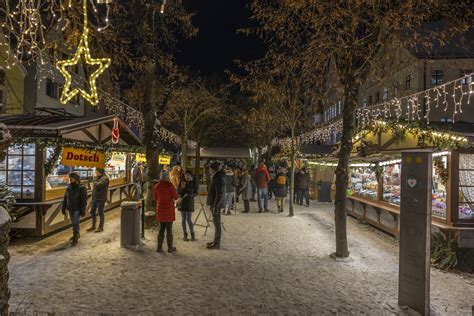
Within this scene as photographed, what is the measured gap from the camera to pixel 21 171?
408 inches

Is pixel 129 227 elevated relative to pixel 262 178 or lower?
lower

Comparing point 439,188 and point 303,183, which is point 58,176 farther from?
point 303,183

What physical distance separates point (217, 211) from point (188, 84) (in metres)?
20.6

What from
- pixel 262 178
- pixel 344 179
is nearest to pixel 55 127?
pixel 344 179

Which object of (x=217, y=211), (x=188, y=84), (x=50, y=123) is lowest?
(x=217, y=211)

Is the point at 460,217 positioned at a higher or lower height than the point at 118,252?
higher

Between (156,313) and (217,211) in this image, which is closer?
(156,313)

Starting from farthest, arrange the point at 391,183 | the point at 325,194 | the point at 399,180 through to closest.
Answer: the point at 325,194 < the point at 391,183 < the point at 399,180

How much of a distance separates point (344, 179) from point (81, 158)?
764 centimetres

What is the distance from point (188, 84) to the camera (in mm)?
28453

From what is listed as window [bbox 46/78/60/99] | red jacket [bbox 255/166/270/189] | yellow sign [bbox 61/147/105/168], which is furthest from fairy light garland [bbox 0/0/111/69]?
window [bbox 46/78/60/99]

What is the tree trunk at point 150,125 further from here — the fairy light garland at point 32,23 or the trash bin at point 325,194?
the trash bin at point 325,194

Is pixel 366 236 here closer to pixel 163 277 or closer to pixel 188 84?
pixel 163 277

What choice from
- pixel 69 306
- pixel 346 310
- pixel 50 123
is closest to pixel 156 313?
pixel 69 306
